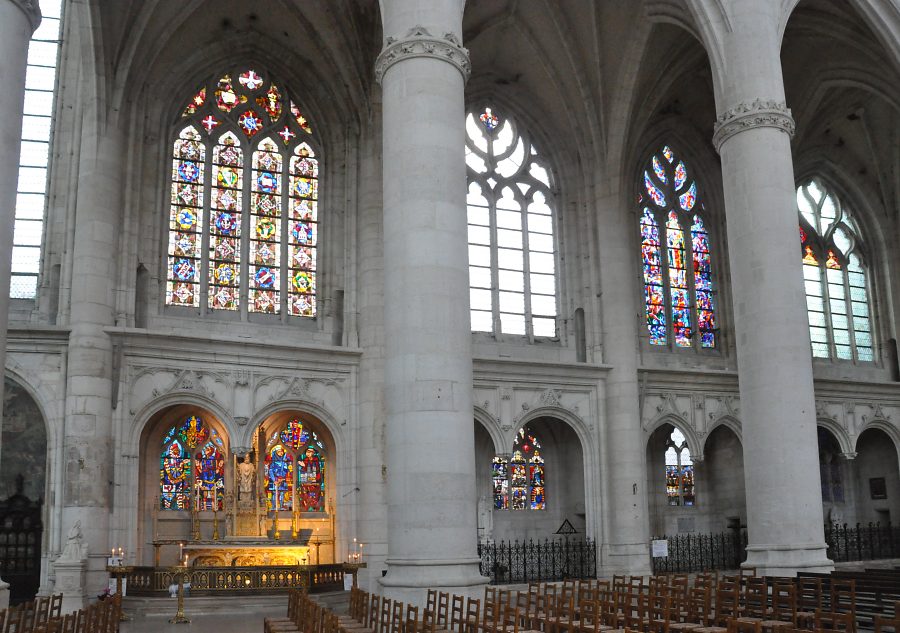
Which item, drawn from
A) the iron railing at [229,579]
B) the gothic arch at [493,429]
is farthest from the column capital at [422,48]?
the gothic arch at [493,429]

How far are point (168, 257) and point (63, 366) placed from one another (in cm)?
364

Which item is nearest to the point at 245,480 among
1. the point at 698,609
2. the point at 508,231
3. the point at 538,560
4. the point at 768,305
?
the point at 538,560

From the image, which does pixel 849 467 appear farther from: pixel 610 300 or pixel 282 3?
pixel 282 3

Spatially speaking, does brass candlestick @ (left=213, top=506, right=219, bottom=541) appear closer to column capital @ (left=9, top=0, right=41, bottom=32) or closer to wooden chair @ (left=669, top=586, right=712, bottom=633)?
wooden chair @ (left=669, top=586, right=712, bottom=633)

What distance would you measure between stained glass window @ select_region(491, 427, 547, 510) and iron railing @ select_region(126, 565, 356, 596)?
6.88 meters

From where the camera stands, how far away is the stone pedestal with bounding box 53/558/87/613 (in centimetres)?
1766

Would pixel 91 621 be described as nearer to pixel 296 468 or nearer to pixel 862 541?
pixel 296 468

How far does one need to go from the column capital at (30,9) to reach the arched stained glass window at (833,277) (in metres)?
24.1

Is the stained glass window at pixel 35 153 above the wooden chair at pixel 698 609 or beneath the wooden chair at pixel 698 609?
above

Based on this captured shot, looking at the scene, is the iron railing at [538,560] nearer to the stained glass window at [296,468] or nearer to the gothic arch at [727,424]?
the stained glass window at [296,468]

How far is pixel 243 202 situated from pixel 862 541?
2013cm

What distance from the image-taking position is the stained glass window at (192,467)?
21188mm

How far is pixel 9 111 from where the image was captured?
36.7ft

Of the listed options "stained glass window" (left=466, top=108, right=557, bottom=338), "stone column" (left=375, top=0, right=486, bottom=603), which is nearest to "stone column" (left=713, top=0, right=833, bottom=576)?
"stone column" (left=375, top=0, right=486, bottom=603)
